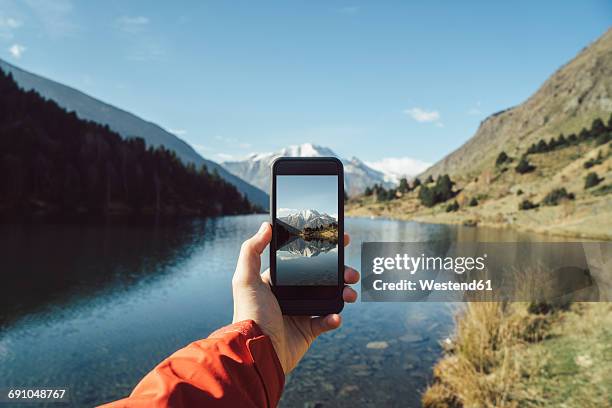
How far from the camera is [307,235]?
2.61 metres

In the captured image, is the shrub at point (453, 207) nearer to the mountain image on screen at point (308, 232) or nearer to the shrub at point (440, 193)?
the shrub at point (440, 193)

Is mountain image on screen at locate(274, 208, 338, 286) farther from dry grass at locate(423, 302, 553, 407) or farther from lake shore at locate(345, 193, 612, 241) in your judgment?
lake shore at locate(345, 193, 612, 241)

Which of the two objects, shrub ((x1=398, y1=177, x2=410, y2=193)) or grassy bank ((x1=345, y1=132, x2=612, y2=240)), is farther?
shrub ((x1=398, y1=177, x2=410, y2=193))

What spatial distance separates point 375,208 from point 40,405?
6586cm

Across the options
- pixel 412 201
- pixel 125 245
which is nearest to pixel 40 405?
pixel 125 245

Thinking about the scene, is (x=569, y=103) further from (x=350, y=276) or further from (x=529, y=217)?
(x=350, y=276)

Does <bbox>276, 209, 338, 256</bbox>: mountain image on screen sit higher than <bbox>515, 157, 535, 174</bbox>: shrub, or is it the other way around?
<bbox>515, 157, 535, 174</bbox>: shrub

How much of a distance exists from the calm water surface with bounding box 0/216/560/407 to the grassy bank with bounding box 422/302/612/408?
164 cm

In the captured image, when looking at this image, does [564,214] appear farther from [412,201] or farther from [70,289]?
[70,289]

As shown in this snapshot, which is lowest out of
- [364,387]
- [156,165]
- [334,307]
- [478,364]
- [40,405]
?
[40,405]

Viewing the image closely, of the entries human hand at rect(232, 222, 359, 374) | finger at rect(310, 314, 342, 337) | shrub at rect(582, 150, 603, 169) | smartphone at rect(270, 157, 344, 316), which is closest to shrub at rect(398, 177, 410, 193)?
shrub at rect(582, 150, 603, 169)

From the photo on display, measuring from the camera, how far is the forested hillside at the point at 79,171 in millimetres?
71375

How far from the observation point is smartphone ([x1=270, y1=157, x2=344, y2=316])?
2.56 m

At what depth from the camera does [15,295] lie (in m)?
18.2
